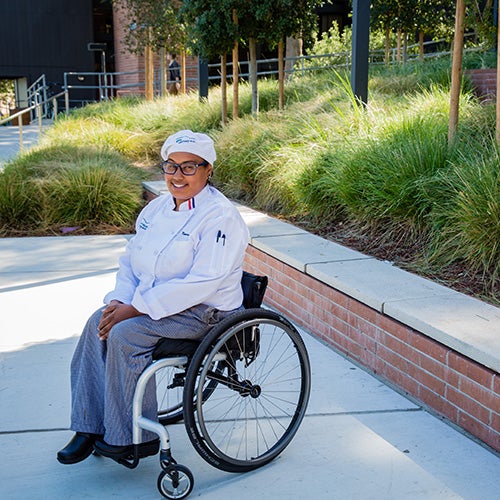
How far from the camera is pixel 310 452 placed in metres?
3.29

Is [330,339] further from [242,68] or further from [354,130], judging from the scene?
[242,68]

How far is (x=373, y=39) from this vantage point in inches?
914

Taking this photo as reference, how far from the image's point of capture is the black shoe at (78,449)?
9.81 feet

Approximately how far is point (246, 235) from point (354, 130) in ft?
15.3

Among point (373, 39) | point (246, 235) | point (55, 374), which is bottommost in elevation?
point (55, 374)

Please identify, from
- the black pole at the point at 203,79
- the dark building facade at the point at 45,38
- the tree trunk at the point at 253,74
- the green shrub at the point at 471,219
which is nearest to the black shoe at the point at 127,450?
the green shrub at the point at 471,219

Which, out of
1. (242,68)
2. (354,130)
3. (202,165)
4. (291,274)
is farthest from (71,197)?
(242,68)

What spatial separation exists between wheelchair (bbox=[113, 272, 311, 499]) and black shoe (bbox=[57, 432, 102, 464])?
0.57 ft

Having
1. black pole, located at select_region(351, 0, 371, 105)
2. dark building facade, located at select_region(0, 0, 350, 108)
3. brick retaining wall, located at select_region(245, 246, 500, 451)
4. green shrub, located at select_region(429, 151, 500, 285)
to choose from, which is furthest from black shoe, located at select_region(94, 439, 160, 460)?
dark building facade, located at select_region(0, 0, 350, 108)

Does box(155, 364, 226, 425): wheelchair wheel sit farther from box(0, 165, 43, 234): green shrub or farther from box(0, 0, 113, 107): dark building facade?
box(0, 0, 113, 107): dark building facade

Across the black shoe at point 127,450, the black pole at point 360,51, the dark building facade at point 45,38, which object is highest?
the dark building facade at point 45,38

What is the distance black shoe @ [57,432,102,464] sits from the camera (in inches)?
118

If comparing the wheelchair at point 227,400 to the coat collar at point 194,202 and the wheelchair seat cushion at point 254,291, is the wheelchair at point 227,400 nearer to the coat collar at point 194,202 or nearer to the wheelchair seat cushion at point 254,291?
the wheelchair seat cushion at point 254,291

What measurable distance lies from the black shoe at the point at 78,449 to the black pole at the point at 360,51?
246 inches
